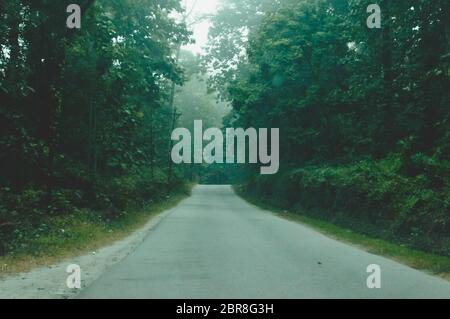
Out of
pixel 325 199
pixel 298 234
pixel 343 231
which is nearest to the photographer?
pixel 298 234

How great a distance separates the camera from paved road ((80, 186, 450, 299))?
8.77 metres

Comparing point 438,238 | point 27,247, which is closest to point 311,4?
point 438,238

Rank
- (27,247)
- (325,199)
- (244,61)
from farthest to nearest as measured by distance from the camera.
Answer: (244,61)
(325,199)
(27,247)

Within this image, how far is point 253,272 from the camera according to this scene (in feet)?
35.0

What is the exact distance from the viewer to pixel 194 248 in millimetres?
14562

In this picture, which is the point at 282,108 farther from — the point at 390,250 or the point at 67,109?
the point at 390,250

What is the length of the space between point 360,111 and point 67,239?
55.4 ft

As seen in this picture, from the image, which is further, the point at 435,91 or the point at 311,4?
the point at 311,4

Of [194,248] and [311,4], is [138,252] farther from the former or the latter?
[311,4]

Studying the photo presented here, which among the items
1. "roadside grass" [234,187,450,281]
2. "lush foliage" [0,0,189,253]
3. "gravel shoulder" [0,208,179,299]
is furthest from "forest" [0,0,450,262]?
"gravel shoulder" [0,208,179,299]

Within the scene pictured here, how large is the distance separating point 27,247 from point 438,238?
10.6 m

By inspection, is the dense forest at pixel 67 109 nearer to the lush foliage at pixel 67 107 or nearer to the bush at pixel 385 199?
the lush foliage at pixel 67 107

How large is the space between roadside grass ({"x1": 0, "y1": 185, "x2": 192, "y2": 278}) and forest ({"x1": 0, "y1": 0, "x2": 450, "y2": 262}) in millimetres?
339

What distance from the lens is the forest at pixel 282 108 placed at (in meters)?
17.5
